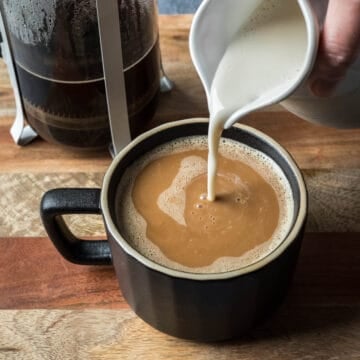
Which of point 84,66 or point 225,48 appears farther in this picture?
point 84,66

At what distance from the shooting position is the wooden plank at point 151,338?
666 mm

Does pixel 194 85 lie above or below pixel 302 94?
below

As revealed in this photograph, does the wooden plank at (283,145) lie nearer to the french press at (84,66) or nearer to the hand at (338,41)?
the french press at (84,66)

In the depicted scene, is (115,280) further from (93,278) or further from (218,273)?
(218,273)

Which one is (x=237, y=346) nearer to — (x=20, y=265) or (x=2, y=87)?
(x=20, y=265)

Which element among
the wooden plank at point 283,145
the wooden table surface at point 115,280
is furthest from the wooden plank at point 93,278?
the wooden plank at point 283,145

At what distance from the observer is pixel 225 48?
65 cm

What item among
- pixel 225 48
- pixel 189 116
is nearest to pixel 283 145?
pixel 189 116

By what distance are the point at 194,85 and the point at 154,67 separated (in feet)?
0.40

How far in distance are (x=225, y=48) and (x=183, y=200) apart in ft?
0.49

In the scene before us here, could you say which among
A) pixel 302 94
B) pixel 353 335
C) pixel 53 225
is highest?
pixel 302 94

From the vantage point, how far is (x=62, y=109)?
79 centimetres

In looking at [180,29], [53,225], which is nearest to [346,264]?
[53,225]

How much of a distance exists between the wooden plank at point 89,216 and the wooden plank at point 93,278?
2cm
